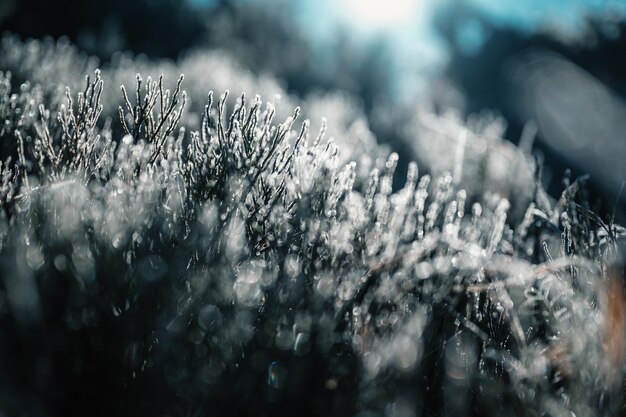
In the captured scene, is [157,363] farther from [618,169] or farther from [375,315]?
[618,169]

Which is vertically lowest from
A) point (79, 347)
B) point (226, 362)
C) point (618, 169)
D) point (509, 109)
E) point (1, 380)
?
point (509, 109)

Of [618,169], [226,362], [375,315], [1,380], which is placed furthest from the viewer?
[618,169]

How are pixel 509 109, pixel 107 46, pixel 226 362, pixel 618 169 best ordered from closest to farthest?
pixel 226 362 → pixel 618 169 → pixel 107 46 → pixel 509 109

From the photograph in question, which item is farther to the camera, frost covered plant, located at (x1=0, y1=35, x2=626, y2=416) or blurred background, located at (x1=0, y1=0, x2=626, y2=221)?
blurred background, located at (x1=0, y1=0, x2=626, y2=221)

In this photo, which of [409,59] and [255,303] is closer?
[255,303]

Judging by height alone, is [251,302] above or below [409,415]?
above

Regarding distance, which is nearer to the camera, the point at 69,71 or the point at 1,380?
the point at 1,380

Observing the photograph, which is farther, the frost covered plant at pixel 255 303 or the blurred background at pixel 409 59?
the blurred background at pixel 409 59

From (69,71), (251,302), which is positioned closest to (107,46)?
(69,71)
